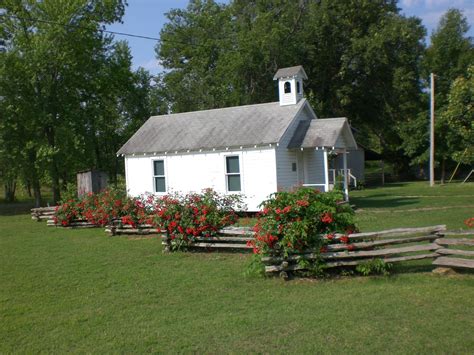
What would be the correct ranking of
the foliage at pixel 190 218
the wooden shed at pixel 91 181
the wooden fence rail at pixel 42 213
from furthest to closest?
the wooden fence rail at pixel 42 213 → the wooden shed at pixel 91 181 → the foliage at pixel 190 218

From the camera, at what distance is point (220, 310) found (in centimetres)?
744

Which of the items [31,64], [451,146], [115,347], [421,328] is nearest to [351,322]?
[421,328]

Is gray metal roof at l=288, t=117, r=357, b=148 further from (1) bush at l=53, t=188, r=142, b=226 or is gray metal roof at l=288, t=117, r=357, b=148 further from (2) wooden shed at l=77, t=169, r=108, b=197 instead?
(2) wooden shed at l=77, t=169, r=108, b=197

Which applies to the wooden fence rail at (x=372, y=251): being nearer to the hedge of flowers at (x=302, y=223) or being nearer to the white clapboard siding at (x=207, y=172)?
the hedge of flowers at (x=302, y=223)

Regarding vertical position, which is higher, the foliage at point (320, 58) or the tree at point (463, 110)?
the foliage at point (320, 58)

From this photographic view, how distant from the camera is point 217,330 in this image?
650cm

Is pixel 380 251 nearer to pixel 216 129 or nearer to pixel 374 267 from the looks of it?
pixel 374 267

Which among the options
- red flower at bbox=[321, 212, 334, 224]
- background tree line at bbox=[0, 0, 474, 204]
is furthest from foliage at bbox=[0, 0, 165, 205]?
red flower at bbox=[321, 212, 334, 224]

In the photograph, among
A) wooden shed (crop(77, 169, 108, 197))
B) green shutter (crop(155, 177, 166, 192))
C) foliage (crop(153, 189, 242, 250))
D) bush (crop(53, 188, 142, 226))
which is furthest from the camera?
wooden shed (crop(77, 169, 108, 197))

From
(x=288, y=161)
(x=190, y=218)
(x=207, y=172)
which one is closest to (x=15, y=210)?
(x=207, y=172)

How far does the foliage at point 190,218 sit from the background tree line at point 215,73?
1977 centimetres

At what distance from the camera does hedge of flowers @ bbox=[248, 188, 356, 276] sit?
29.1 ft

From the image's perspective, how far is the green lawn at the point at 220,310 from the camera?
5.94 metres

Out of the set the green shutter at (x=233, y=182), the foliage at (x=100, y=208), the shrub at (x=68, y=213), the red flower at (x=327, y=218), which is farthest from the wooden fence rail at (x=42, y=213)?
the red flower at (x=327, y=218)
